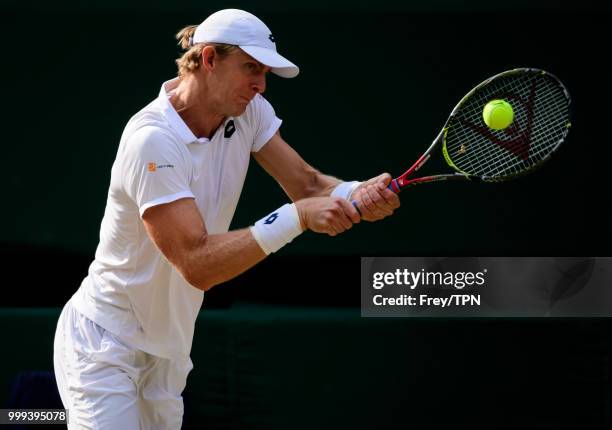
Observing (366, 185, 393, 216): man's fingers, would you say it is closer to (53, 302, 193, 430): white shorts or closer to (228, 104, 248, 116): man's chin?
(228, 104, 248, 116): man's chin

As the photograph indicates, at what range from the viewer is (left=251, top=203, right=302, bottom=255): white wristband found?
2861mm

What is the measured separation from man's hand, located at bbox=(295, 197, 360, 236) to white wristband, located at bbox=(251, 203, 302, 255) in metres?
0.02

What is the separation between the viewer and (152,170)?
2891mm

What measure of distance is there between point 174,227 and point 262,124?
627 mm

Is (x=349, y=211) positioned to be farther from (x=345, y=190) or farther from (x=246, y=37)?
(x=246, y=37)

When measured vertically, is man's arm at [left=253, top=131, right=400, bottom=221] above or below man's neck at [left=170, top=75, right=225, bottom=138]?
below

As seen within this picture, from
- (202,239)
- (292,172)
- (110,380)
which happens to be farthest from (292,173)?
(110,380)

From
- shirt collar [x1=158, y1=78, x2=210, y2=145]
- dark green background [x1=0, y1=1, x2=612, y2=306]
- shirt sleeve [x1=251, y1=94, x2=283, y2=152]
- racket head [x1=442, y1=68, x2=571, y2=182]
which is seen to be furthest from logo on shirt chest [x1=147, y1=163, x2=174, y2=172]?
dark green background [x1=0, y1=1, x2=612, y2=306]

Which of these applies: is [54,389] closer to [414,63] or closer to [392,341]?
[392,341]

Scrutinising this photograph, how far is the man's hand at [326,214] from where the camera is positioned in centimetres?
289

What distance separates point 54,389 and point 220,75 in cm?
191

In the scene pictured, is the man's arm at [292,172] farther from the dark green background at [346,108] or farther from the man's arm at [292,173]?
the dark green background at [346,108]

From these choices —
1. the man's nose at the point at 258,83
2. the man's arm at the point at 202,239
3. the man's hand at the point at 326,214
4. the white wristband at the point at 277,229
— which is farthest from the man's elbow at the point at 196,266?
the man's nose at the point at 258,83

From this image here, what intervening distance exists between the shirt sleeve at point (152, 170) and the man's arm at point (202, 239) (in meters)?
0.03
